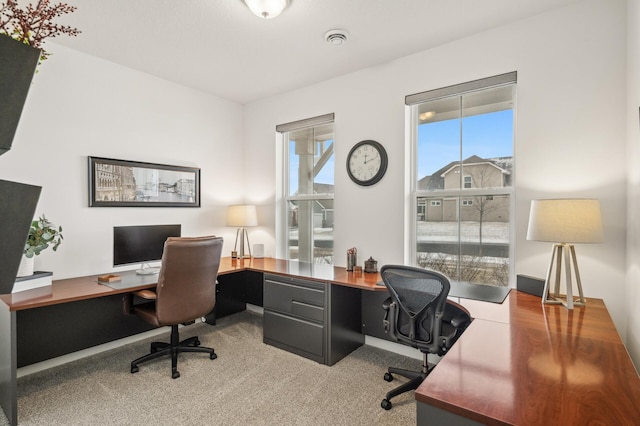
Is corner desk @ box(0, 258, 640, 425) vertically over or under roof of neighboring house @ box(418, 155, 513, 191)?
under

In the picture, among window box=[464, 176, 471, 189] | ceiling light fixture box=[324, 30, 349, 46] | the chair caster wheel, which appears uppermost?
ceiling light fixture box=[324, 30, 349, 46]

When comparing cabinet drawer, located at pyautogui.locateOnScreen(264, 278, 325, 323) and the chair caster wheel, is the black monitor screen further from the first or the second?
the chair caster wheel

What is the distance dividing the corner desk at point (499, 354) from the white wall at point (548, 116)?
1.17 feet

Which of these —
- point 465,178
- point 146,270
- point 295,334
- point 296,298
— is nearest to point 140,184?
point 146,270

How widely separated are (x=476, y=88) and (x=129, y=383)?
138 inches

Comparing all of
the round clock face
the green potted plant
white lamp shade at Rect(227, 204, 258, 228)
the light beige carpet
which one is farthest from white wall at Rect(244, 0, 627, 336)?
the green potted plant

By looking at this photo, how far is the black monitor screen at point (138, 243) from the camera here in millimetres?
2893

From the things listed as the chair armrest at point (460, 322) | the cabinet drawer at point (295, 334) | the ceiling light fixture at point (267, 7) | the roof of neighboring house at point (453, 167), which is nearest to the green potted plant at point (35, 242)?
the cabinet drawer at point (295, 334)

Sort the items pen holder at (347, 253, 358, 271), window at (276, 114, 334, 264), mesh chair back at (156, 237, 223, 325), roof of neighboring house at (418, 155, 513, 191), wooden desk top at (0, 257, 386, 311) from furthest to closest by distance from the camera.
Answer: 1. window at (276, 114, 334, 264)
2. pen holder at (347, 253, 358, 271)
3. roof of neighboring house at (418, 155, 513, 191)
4. mesh chair back at (156, 237, 223, 325)
5. wooden desk top at (0, 257, 386, 311)

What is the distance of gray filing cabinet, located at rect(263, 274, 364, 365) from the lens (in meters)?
2.84

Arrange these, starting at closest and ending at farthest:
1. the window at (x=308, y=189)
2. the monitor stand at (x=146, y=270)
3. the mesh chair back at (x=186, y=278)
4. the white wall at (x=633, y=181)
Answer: the white wall at (x=633, y=181), the mesh chair back at (x=186, y=278), the monitor stand at (x=146, y=270), the window at (x=308, y=189)

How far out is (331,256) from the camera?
371 cm

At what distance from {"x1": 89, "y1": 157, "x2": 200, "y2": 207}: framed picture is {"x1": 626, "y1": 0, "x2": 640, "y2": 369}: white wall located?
374 cm

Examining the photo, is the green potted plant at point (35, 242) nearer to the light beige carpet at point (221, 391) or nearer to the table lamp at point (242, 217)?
the light beige carpet at point (221, 391)
